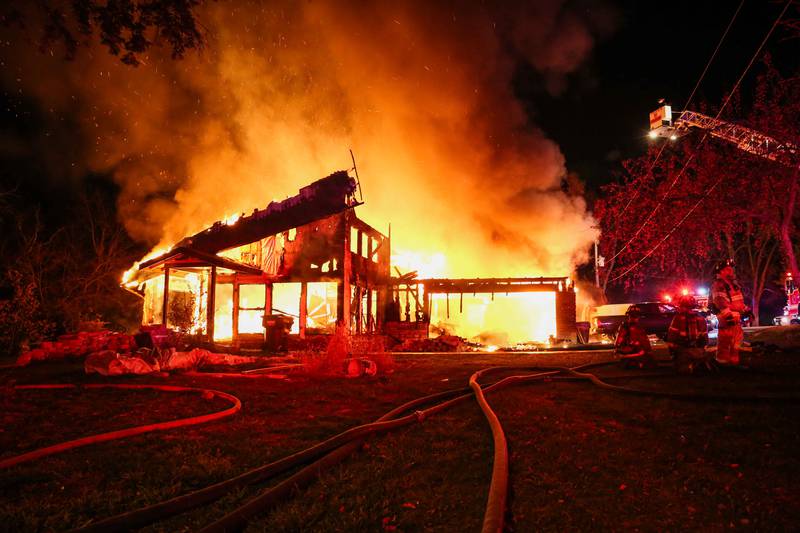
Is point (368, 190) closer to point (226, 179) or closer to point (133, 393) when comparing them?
point (226, 179)

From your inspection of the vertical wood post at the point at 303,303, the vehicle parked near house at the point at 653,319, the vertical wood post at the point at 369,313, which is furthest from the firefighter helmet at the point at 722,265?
the vertical wood post at the point at 369,313

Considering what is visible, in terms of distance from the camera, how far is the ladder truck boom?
1268 centimetres

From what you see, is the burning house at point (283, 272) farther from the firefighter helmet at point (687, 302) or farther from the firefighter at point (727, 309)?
the firefighter at point (727, 309)

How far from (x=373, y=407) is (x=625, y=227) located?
21.0m

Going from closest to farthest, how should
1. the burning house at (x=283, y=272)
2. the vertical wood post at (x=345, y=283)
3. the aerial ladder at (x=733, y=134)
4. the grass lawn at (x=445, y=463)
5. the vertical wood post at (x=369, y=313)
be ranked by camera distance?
the grass lawn at (x=445, y=463) → the aerial ladder at (x=733, y=134) → the burning house at (x=283, y=272) → the vertical wood post at (x=345, y=283) → the vertical wood post at (x=369, y=313)

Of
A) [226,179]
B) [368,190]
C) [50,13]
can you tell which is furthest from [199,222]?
[50,13]

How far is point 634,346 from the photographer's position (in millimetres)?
9094

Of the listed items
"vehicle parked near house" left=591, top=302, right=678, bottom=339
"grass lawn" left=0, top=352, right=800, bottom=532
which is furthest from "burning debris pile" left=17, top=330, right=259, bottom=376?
"vehicle parked near house" left=591, top=302, right=678, bottom=339

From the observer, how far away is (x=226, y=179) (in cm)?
2278

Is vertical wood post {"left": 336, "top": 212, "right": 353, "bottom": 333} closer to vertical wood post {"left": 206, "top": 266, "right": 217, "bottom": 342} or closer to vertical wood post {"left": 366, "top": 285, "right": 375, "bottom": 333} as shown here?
vertical wood post {"left": 366, "top": 285, "right": 375, "bottom": 333}

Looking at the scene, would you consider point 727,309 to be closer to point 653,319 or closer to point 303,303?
point 303,303

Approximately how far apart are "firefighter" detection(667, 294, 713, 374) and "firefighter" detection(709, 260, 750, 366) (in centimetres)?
50

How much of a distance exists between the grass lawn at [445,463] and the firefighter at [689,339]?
157cm

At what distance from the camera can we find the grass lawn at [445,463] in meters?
2.65
